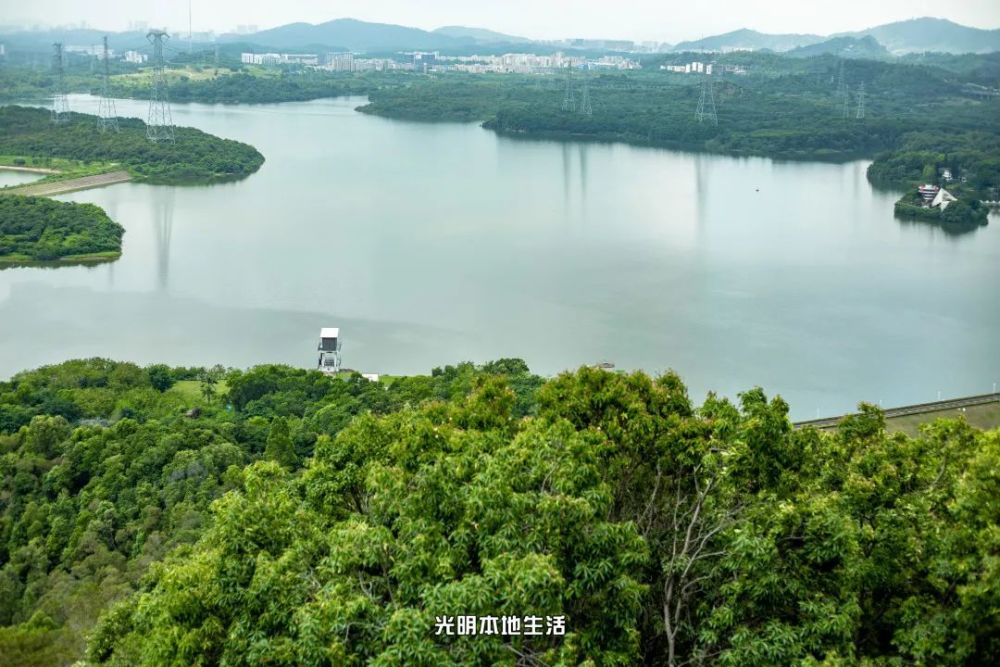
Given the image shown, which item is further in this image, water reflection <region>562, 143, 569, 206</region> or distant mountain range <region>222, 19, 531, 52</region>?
distant mountain range <region>222, 19, 531, 52</region>

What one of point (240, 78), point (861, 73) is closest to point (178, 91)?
point (240, 78)

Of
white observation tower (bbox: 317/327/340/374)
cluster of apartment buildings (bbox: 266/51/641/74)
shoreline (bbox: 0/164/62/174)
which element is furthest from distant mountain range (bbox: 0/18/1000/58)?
white observation tower (bbox: 317/327/340/374)

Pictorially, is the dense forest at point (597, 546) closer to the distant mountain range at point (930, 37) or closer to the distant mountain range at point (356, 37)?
the distant mountain range at point (930, 37)

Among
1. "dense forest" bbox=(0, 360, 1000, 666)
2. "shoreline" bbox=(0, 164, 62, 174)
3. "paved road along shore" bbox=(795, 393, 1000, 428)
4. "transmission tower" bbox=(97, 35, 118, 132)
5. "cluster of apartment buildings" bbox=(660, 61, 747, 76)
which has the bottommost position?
"paved road along shore" bbox=(795, 393, 1000, 428)

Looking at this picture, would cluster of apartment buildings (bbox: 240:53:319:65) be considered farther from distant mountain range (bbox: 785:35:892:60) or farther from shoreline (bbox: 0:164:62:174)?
shoreline (bbox: 0:164:62:174)

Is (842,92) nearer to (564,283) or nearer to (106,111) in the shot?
(106,111)

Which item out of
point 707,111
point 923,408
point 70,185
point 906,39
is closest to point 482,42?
point 906,39

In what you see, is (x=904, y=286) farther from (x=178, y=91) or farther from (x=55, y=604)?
(x=178, y=91)
